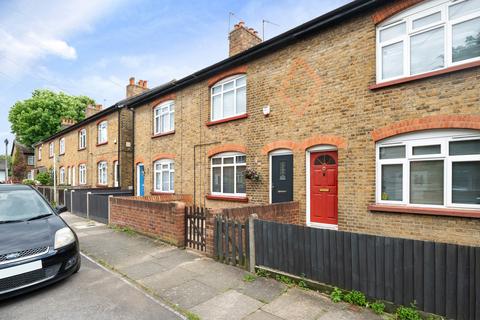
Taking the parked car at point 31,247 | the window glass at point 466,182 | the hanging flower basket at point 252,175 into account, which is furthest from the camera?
the hanging flower basket at point 252,175

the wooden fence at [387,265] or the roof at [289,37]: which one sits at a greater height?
the roof at [289,37]

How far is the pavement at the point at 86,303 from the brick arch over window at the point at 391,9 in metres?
7.11

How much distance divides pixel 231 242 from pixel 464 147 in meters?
4.91

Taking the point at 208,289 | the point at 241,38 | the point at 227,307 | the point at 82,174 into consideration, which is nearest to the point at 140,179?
the point at 241,38

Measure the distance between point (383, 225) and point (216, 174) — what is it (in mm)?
5973

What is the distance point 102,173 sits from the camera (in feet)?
59.5

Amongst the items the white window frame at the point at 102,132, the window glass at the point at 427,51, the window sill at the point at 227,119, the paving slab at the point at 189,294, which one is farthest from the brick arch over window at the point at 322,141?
the white window frame at the point at 102,132

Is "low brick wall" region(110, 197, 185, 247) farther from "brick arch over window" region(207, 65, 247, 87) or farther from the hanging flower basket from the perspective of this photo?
"brick arch over window" region(207, 65, 247, 87)

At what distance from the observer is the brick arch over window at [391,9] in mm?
5785

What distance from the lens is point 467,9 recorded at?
521 centimetres

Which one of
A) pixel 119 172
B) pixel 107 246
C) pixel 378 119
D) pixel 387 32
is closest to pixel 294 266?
pixel 378 119

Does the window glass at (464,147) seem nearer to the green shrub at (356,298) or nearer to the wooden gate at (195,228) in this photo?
the green shrub at (356,298)

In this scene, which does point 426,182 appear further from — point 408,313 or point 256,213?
point 256,213

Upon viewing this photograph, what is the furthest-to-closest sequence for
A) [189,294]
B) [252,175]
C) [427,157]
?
[252,175] < [427,157] < [189,294]
